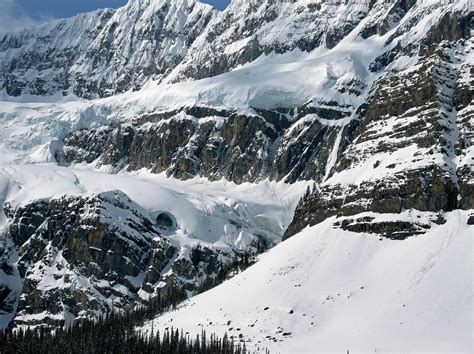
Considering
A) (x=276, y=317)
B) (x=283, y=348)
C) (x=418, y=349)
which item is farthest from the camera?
(x=276, y=317)

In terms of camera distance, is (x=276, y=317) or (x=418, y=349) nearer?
(x=418, y=349)

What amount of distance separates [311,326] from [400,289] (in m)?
20.0

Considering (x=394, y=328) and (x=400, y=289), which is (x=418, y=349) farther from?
(x=400, y=289)

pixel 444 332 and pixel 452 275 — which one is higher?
pixel 452 275

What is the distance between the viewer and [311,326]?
192 m

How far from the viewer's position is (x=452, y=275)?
195000mm

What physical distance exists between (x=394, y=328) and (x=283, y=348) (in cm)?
2164

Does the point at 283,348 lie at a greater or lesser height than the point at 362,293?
lesser

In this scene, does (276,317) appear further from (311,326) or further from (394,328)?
(394,328)

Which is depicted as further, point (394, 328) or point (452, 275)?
point (452, 275)

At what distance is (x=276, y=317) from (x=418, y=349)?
35.3 m

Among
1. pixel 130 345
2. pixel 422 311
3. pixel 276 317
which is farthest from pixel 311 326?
pixel 130 345

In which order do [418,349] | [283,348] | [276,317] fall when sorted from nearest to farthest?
[418,349]
[283,348]
[276,317]

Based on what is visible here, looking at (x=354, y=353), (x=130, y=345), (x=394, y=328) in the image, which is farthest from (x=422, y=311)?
(x=130, y=345)
